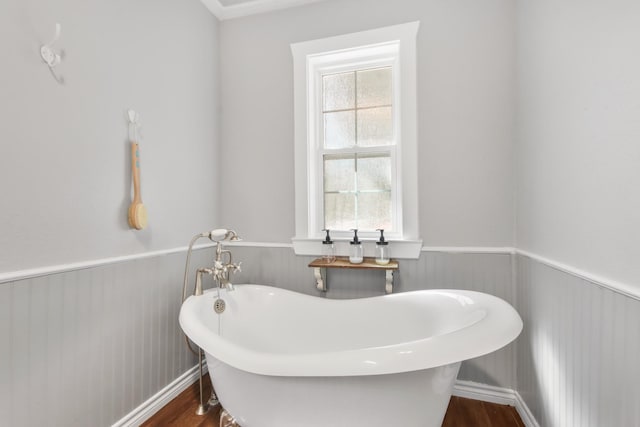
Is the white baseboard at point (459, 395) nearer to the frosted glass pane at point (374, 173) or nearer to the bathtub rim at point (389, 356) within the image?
the bathtub rim at point (389, 356)

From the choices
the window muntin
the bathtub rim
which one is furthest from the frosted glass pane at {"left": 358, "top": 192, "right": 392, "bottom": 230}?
the bathtub rim

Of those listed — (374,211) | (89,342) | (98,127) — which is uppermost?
(98,127)

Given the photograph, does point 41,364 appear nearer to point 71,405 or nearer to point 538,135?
point 71,405

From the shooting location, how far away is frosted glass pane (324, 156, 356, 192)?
6.58 ft

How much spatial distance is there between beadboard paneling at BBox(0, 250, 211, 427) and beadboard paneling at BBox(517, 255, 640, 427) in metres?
1.90

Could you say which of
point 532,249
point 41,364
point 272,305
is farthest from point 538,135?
point 41,364

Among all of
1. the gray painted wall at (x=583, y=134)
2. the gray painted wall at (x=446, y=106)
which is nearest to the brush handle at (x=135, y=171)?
the gray painted wall at (x=446, y=106)

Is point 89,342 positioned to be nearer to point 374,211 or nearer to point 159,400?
point 159,400

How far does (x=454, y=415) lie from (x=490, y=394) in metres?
0.27

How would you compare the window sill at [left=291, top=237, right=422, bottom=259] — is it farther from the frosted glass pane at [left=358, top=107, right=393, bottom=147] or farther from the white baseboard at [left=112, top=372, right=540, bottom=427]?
the white baseboard at [left=112, top=372, right=540, bottom=427]

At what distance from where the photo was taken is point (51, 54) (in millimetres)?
1136

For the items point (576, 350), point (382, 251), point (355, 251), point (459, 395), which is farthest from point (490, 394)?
point (355, 251)

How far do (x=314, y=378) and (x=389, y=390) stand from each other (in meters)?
0.24

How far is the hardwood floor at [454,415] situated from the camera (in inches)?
58.3
